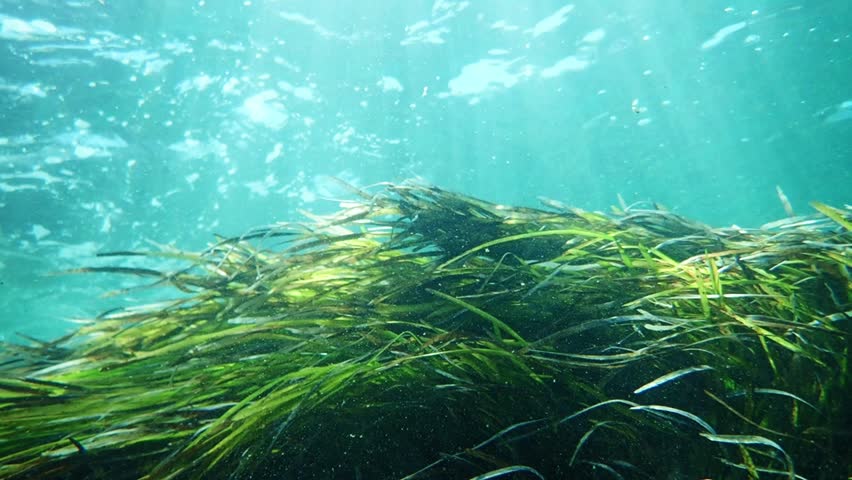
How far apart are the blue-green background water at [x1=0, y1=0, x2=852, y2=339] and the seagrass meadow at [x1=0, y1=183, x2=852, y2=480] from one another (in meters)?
5.86

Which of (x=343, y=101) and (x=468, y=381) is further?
(x=343, y=101)

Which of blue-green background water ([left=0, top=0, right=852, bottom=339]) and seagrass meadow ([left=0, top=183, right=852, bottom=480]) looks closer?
seagrass meadow ([left=0, top=183, right=852, bottom=480])

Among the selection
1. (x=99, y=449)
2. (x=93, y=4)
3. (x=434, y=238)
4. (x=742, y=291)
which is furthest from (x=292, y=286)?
(x=93, y=4)

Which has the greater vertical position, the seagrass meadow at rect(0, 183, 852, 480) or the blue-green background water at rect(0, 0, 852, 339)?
the blue-green background water at rect(0, 0, 852, 339)

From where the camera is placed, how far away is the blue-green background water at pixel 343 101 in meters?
10.7

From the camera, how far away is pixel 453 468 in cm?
116

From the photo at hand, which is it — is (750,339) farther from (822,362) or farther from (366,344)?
(366,344)

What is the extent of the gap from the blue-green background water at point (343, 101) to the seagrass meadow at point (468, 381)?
19.2 ft

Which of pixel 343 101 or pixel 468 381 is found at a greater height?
pixel 343 101

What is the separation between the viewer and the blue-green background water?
1074cm

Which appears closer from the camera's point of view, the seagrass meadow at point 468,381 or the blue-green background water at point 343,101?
the seagrass meadow at point 468,381

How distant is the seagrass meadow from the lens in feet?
3.72

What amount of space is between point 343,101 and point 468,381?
46.8 ft

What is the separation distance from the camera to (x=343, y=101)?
14156mm
